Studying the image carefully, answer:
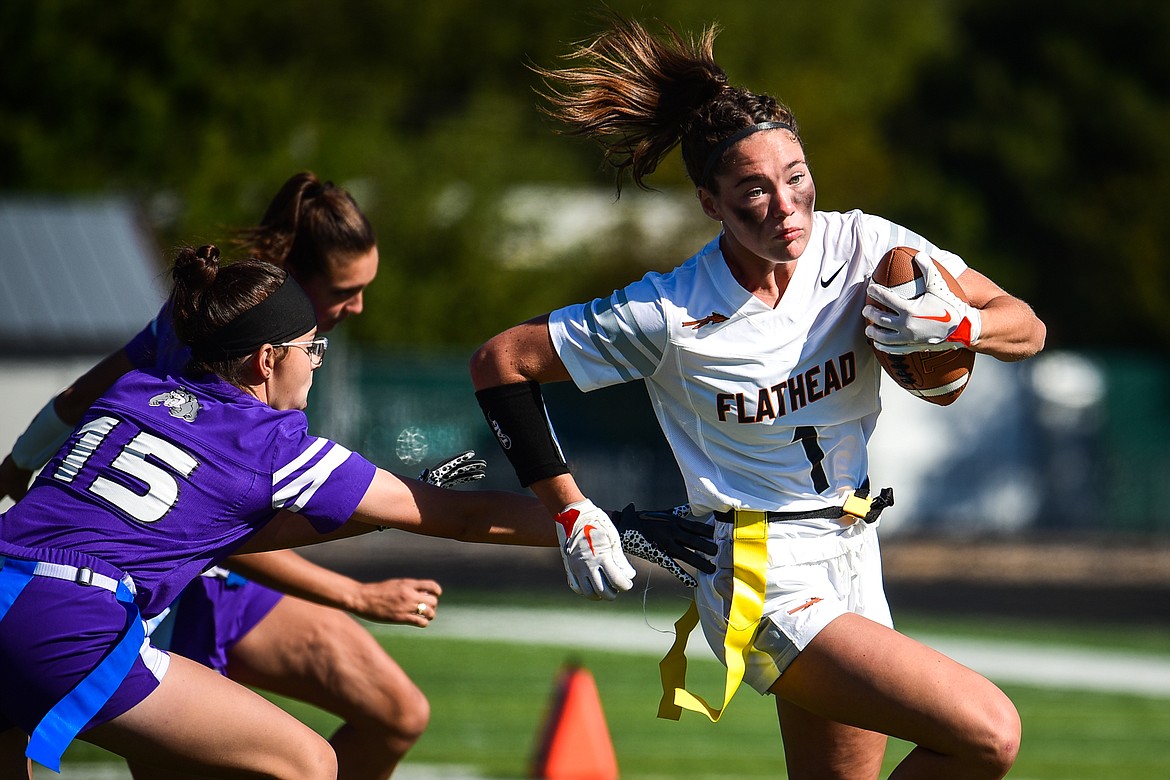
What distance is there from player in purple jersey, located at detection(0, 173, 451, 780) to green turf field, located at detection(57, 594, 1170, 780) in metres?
2.14

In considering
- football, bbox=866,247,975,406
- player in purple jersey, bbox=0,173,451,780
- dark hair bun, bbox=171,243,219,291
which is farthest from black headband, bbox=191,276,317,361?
football, bbox=866,247,975,406

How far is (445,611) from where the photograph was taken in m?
13.1

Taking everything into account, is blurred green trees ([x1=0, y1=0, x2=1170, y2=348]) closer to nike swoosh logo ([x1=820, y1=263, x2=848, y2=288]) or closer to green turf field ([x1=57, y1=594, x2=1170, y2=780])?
green turf field ([x1=57, y1=594, x2=1170, y2=780])

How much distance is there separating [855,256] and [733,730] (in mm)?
4740

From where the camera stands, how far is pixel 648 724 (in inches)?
311

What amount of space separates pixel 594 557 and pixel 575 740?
9.28 ft

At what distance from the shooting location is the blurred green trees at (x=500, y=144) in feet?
87.2

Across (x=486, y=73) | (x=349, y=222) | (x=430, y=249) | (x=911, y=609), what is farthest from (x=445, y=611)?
(x=486, y=73)

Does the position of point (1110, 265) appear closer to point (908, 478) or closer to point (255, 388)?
point (908, 478)

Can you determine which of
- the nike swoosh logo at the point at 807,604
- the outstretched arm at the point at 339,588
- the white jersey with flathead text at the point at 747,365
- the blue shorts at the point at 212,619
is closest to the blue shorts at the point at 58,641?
the outstretched arm at the point at 339,588

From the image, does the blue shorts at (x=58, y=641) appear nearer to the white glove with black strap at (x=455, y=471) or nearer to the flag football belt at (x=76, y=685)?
the flag football belt at (x=76, y=685)

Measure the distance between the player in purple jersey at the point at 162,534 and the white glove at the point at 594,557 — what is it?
437mm

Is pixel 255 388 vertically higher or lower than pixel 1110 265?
higher

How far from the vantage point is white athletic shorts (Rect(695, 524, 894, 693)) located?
11.1 ft
